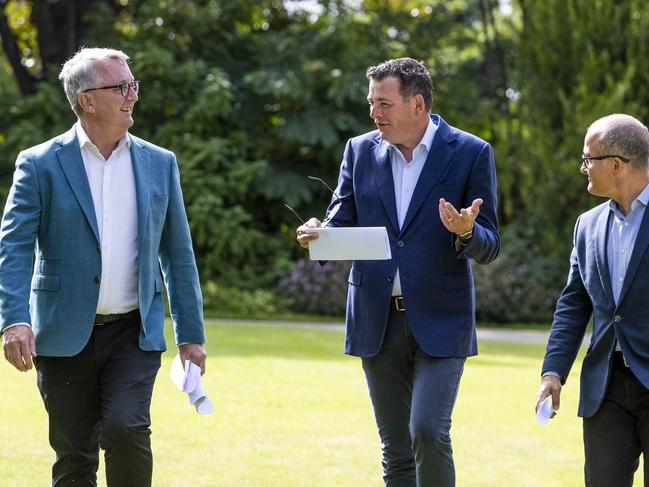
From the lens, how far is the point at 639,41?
19.2 metres

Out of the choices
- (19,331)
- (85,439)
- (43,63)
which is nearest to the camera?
(19,331)

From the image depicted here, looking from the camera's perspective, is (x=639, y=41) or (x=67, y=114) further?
(x=67, y=114)

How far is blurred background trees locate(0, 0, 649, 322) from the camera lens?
63.7ft

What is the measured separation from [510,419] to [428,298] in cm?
438

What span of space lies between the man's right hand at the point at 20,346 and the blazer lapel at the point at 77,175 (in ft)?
1.58

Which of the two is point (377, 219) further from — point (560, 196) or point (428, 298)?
point (560, 196)

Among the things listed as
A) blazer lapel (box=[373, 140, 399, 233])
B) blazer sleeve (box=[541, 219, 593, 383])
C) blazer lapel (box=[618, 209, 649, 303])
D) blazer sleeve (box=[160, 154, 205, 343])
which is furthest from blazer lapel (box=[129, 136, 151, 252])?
blazer lapel (box=[618, 209, 649, 303])

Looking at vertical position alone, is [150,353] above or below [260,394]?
above

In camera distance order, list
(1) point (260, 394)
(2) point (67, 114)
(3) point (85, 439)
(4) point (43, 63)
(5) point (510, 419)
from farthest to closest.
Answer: (4) point (43, 63)
(2) point (67, 114)
(1) point (260, 394)
(5) point (510, 419)
(3) point (85, 439)

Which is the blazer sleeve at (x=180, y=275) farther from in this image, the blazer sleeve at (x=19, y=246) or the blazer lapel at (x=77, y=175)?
the blazer sleeve at (x=19, y=246)

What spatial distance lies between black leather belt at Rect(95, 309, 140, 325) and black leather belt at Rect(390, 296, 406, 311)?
1.11 meters

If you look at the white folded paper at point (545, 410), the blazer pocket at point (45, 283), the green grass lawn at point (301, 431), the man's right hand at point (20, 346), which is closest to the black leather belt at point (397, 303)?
the white folded paper at point (545, 410)

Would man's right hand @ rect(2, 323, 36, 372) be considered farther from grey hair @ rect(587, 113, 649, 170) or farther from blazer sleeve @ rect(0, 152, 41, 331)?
grey hair @ rect(587, 113, 649, 170)

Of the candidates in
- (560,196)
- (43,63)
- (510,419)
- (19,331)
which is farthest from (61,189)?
(43,63)
